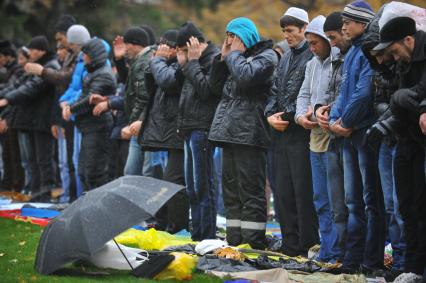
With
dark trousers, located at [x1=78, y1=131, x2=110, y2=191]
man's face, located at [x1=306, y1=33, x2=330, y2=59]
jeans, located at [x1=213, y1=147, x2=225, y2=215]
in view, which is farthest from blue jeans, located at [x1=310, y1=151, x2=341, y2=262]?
dark trousers, located at [x1=78, y1=131, x2=110, y2=191]

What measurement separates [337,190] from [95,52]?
5.88m

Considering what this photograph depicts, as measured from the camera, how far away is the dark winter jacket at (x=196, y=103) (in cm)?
1095

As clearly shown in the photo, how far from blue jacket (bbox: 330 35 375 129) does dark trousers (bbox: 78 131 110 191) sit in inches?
233

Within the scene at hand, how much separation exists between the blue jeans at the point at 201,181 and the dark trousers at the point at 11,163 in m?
6.73

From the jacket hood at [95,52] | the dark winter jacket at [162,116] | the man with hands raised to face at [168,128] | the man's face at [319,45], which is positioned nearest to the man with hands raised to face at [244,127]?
the man's face at [319,45]

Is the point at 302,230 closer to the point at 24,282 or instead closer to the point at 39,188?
the point at 24,282

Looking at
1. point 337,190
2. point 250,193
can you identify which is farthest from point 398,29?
point 250,193

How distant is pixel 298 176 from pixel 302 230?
0.54 meters

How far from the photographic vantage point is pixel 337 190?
9.20 m

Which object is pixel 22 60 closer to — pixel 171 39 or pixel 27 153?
pixel 27 153

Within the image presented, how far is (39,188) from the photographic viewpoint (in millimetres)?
16516

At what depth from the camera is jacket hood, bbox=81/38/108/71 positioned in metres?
14.1

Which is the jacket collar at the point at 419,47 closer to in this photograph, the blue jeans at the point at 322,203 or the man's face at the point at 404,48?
the man's face at the point at 404,48

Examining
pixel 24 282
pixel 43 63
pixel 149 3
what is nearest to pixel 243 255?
pixel 24 282
